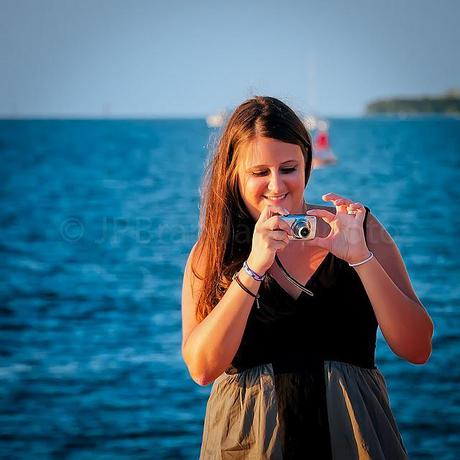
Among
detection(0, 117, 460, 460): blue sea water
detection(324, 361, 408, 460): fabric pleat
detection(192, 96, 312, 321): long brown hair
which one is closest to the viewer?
detection(324, 361, 408, 460): fabric pleat

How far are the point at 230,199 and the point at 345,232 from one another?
0.49m

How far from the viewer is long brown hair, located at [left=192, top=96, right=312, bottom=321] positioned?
3.11 m

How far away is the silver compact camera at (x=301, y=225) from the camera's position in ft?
9.59

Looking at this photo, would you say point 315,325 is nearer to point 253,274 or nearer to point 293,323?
point 293,323

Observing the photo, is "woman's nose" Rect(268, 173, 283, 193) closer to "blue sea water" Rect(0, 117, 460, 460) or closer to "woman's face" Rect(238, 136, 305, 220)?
"woman's face" Rect(238, 136, 305, 220)

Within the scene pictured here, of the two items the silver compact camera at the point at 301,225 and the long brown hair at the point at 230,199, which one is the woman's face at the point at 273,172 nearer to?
the long brown hair at the point at 230,199

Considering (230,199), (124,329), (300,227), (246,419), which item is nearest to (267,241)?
(300,227)

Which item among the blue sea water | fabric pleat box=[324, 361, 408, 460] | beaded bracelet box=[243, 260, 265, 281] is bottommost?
fabric pleat box=[324, 361, 408, 460]

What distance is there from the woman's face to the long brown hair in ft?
0.10

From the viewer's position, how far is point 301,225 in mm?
2924

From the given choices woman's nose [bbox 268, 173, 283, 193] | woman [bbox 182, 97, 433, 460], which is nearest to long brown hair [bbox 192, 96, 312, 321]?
woman [bbox 182, 97, 433, 460]

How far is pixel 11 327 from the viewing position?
608 inches

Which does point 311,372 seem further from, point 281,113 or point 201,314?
point 281,113

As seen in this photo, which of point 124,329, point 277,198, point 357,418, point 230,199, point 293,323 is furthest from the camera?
point 124,329
